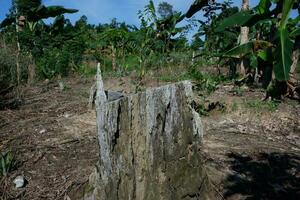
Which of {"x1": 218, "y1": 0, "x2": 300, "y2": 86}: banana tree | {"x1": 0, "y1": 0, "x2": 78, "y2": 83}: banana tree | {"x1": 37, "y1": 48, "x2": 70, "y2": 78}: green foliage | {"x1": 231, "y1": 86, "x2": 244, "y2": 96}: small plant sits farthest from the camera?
{"x1": 0, "y1": 0, "x2": 78, "y2": 83}: banana tree

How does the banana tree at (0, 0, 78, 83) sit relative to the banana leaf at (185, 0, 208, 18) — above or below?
above

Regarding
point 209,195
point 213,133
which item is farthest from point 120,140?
point 213,133

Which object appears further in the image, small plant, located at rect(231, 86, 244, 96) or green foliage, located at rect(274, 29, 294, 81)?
small plant, located at rect(231, 86, 244, 96)

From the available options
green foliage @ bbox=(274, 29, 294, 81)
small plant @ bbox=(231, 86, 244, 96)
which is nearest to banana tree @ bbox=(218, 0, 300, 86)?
green foliage @ bbox=(274, 29, 294, 81)

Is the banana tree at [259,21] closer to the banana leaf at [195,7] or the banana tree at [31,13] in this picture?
the banana leaf at [195,7]

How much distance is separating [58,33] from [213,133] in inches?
556

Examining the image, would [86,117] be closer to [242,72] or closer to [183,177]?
[183,177]

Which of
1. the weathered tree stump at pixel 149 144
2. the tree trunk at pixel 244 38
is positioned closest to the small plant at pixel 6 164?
the weathered tree stump at pixel 149 144

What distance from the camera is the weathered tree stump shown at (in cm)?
258

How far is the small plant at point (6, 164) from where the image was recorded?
134 inches

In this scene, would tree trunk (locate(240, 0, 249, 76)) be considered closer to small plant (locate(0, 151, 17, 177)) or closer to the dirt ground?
the dirt ground

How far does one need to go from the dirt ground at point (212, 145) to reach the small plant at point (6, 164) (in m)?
0.05

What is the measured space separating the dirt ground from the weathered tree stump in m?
0.44

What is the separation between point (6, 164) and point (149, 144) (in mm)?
1545
